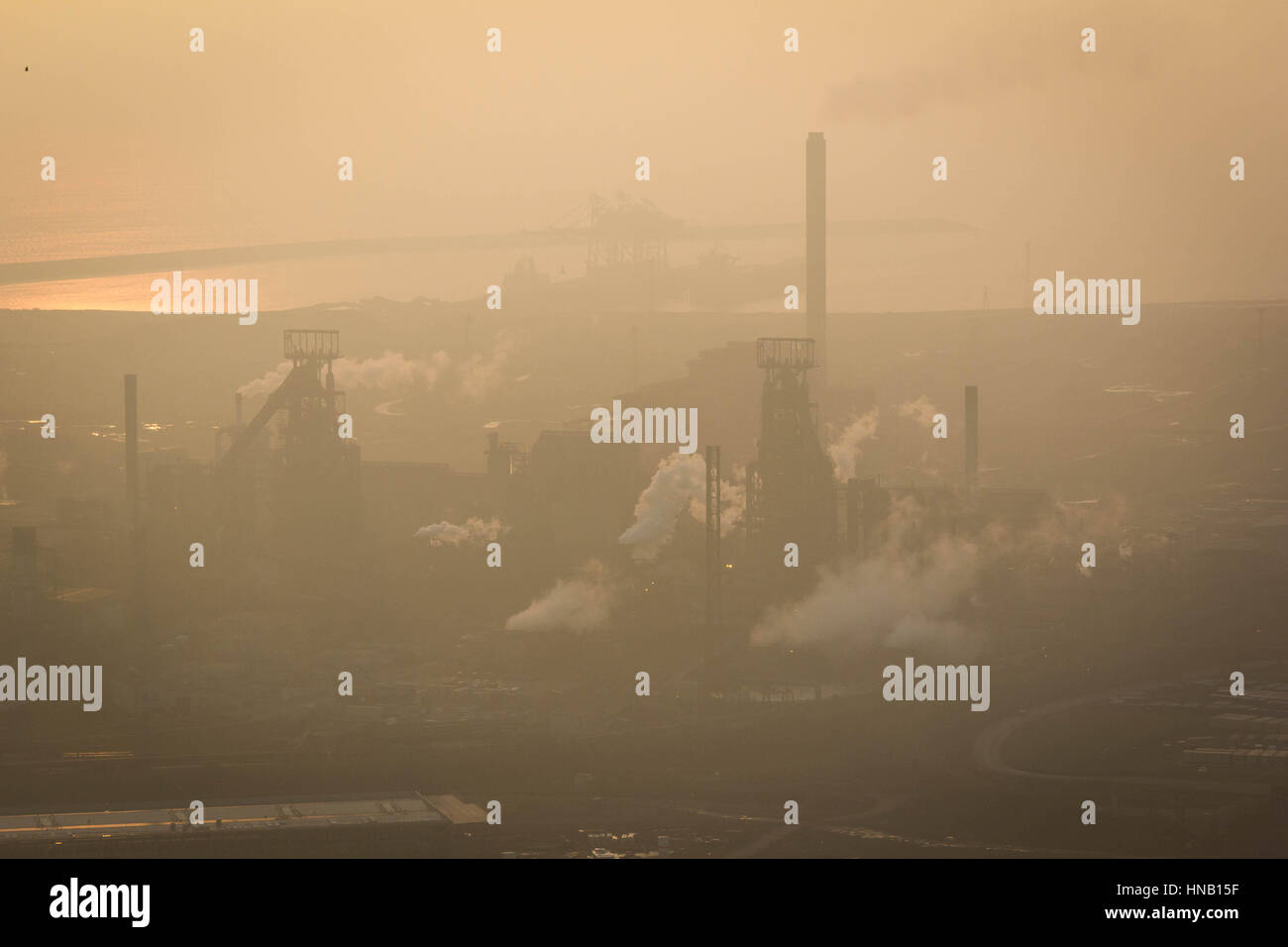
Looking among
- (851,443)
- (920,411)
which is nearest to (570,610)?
(851,443)

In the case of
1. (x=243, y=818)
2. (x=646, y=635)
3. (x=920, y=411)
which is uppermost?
(x=920, y=411)

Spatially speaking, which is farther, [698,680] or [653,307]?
[653,307]

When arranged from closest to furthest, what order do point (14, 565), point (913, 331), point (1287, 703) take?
point (1287, 703) < point (14, 565) < point (913, 331)

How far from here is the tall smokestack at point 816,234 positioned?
76.6 meters

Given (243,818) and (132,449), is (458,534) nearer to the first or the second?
(132,449)

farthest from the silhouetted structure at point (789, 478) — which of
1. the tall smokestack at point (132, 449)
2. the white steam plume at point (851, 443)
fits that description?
the tall smokestack at point (132, 449)

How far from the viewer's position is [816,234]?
77312mm

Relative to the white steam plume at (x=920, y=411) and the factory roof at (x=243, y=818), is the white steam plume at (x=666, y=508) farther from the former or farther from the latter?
the white steam plume at (x=920, y=411)

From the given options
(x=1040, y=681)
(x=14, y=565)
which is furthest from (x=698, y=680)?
(x=14, y=565)

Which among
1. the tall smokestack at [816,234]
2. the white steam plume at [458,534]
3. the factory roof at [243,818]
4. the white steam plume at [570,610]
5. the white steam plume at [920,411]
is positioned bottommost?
the factory roof at [243,818]

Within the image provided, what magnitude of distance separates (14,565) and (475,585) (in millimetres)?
13202

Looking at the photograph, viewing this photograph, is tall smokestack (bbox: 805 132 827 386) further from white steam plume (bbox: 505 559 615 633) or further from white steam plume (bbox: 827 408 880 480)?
white steam plume (bbox: 505 559 615 633)

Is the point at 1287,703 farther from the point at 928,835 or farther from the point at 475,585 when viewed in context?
the point at 475,585
